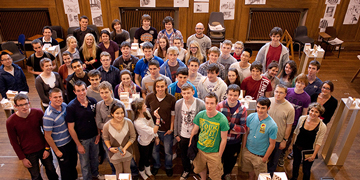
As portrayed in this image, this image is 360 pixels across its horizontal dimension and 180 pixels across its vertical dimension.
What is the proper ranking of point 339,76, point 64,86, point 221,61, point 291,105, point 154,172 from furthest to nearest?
1. point 339,76
2. point 221,61
3. point 64,86
4. point 154,172
5. point 291,105

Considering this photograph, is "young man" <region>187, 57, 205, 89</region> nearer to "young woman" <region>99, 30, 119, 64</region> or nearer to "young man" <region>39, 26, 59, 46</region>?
"young woman" <region>99, 30, 119, 64</region>

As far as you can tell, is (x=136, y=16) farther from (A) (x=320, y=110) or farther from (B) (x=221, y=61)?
(A) (x=320, y=110)

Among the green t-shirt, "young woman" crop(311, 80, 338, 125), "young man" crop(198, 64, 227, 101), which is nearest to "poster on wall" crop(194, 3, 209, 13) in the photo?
"young man" crop(198, 64, 227, 101)

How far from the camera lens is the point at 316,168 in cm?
405

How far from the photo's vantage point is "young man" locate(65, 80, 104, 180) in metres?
3.14

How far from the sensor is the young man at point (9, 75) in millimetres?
4270

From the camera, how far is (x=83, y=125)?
3.25 m

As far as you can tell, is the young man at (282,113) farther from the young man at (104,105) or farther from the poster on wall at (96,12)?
the poster on wall at (96,12)

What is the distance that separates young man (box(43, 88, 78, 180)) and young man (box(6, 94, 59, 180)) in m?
0.15

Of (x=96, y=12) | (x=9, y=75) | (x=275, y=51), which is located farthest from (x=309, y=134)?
(x=96, y=12)

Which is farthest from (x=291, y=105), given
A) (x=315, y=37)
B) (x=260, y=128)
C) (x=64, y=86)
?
(x=315, y=37)

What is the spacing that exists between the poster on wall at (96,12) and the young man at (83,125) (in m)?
5.25

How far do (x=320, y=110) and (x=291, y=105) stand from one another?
0.33 m

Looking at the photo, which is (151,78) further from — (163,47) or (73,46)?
(73,46)
